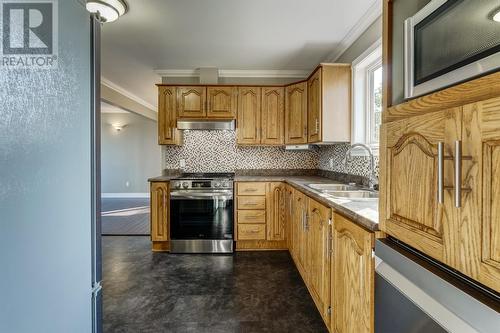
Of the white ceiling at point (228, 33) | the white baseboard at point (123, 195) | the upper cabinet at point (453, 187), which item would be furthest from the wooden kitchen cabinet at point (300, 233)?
the white baseboard at point (123, 195)

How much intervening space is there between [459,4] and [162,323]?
7.61 ft

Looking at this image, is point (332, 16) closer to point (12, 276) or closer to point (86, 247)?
point (86, 247)

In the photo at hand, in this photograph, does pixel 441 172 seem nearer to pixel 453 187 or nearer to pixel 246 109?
pixel 453 187

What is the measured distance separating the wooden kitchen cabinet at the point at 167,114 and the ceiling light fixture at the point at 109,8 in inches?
49.0

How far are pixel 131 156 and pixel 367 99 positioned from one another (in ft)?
22.5

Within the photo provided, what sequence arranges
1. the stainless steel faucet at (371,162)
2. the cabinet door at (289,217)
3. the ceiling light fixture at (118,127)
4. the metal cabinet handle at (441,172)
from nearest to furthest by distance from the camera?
the metal cabinet handle at (441,172)
the stainless steel faucet at (371,162)
the cabinet door at (289,217)
the ceiling light fixture at (118,127)

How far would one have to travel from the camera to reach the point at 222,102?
3.63 meters

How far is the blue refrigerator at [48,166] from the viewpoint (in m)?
0.56

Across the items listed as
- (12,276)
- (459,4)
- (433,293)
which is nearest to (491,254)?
(433,293)

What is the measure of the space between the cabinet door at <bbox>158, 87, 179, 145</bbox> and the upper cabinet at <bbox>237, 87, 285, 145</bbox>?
2.94ft

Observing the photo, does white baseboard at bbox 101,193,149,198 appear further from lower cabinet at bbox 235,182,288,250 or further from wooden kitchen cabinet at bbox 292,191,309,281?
wooden kitchen cabinet at bbox 292,191,309,281

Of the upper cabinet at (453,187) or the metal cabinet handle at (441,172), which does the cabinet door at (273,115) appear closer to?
the upper cabinet at (453,187)

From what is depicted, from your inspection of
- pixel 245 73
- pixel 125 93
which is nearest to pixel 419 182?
pixel 245 73

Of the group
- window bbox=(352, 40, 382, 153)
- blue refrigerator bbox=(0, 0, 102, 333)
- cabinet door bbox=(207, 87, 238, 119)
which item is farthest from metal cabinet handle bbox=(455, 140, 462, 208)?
cabinet door bbox=(207, 87, 238, 119)
